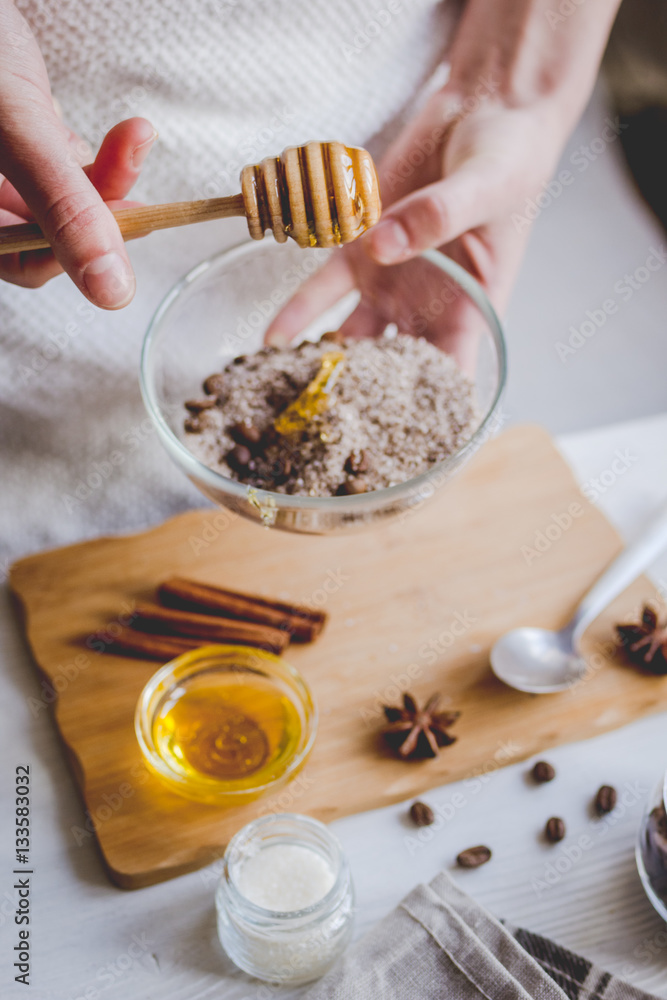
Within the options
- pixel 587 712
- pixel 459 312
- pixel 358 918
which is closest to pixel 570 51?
pixel 459 312

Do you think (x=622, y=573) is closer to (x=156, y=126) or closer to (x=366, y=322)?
(x=366, y=322)

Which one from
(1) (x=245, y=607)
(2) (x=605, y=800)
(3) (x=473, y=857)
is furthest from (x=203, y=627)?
(2) (x=605, y=800)

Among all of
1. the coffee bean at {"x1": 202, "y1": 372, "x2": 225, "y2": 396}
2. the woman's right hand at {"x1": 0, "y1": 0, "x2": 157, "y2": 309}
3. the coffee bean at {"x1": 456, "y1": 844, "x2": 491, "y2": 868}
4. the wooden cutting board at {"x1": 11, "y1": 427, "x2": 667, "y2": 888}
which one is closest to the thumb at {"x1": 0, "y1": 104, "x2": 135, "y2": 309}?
the woman's right hand at {"x1": 0, "y1": 0, "x2": 157, "y2": 309}

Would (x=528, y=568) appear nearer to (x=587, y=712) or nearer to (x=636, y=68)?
(x=587, y=712)

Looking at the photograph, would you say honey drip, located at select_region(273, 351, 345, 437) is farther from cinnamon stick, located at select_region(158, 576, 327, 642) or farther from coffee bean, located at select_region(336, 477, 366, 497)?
cinnamon stick, located at select_region(158, 576, 327, 642)

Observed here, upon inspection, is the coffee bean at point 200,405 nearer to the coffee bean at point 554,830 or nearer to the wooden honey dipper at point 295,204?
the wooden honey dipper at point 295,204
